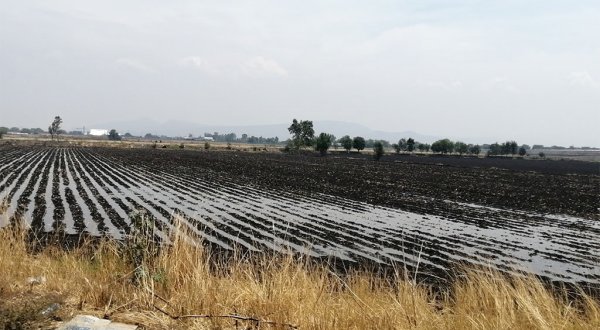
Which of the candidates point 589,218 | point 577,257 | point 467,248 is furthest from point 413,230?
point 589,218

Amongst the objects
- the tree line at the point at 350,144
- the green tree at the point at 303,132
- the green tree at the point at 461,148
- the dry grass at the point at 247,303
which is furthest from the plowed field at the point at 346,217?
the green tree at the point at 461,148

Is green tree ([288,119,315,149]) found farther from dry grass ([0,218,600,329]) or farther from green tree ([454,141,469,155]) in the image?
dry grass ([0,218,600,329])

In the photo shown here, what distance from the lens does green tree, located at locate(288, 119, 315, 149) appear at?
121 metres

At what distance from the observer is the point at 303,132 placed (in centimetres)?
12288

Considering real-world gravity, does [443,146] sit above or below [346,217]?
above

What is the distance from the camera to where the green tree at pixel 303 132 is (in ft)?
396

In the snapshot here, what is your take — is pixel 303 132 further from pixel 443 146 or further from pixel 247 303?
pixel 247 303

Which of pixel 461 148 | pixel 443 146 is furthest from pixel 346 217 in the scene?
pixel 461 148

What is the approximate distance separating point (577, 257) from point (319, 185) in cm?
1946

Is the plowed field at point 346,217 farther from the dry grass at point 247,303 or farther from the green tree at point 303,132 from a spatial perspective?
the green tree at point 303,132

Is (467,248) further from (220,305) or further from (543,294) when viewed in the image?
(220,305)

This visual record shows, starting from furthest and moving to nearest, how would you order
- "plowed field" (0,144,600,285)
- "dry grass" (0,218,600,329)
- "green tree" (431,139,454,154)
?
1. "green tree" (431,139,454,154)
2. "plowed field" (0,144,600,285)
3. "dry grass" (0,218,600,329)

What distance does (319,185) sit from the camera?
31.3 metres

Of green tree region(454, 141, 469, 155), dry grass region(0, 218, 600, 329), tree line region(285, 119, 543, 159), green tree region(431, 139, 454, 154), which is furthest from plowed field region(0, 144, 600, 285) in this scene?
green tree region(454, 141, 469, 155)
